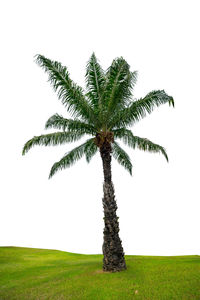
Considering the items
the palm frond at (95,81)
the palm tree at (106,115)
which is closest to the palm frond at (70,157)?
the palm tree at (106,115)

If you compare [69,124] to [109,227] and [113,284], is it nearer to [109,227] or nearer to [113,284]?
[109,227]

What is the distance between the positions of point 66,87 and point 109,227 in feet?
27.4

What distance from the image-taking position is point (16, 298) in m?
12.7

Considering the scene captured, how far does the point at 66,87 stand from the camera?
47.1 ft

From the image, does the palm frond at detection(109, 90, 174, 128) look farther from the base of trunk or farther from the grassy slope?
the grassy slope

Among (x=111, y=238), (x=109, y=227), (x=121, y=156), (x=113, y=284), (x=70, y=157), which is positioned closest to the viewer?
(x=113, y=284)

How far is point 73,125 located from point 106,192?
4389 mm

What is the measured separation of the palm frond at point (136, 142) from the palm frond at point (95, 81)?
7.20ft

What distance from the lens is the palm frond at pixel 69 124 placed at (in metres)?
14.6

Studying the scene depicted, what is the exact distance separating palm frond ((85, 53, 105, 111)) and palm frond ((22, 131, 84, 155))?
225 cm

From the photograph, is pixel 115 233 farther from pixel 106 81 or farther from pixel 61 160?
pixel 106 81

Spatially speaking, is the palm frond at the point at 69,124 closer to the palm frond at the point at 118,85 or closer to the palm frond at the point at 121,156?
the palm frond at the point at 118,85

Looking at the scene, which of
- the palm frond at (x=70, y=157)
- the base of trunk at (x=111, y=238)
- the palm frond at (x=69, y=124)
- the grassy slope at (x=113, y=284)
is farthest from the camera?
the palm frond at (x=70, y=157)

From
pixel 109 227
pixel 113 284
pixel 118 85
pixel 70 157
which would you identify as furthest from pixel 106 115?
pixel 113 284
